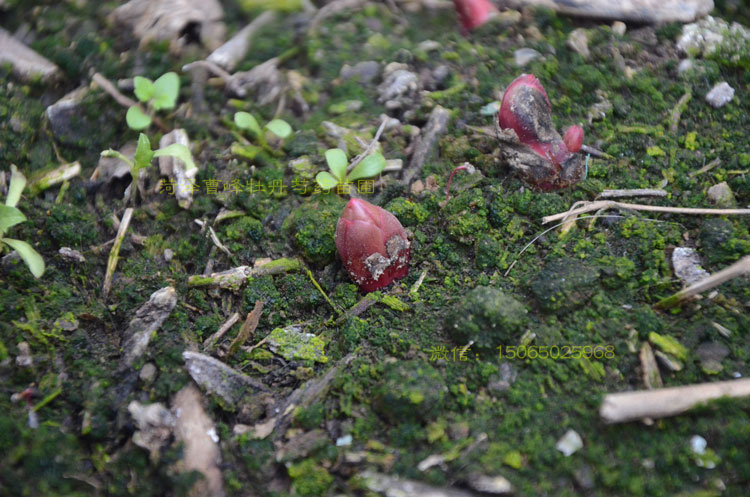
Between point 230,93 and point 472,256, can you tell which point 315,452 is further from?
point 230,93

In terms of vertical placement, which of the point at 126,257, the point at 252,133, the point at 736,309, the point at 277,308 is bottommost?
the point at 736,309

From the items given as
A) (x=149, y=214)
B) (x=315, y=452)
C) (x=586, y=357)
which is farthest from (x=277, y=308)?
(x=586, y=357)

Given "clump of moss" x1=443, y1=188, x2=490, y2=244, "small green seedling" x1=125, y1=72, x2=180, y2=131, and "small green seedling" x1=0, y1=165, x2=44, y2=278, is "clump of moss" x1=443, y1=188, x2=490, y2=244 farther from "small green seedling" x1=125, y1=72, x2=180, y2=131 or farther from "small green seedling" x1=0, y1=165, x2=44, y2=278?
"small green seedling" x1=0, y1=165, x2=44, y2=278

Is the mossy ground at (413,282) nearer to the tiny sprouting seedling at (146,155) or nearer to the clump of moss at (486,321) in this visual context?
the clump of moss at (486,321)

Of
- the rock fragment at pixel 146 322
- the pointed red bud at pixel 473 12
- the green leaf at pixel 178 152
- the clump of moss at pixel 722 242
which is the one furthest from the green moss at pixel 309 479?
the pointed red bud at pixel 473 12

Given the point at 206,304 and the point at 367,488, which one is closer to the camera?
the point at 367,488

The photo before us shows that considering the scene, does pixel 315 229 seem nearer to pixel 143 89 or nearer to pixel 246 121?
pixel 246 121
